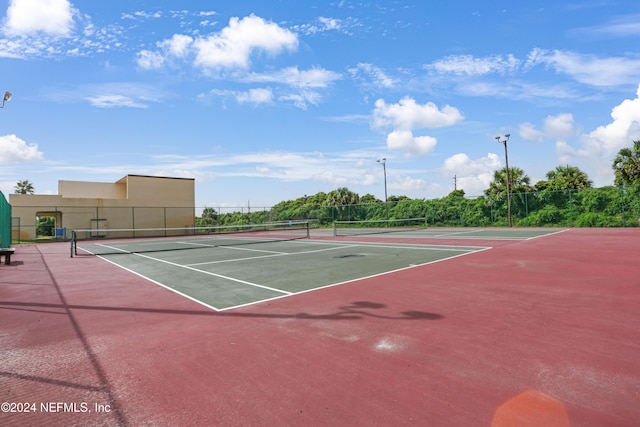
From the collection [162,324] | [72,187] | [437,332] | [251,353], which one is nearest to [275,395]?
[251,353]

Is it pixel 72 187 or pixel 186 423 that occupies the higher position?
pixel 72 187

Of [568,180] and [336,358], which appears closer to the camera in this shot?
[336,358]

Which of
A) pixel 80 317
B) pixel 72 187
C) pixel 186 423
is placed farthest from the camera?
pixel 72 187

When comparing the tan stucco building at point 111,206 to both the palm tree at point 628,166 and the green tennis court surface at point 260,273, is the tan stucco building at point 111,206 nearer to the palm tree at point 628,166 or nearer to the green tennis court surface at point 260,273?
the green tennis court surface at point 260,273

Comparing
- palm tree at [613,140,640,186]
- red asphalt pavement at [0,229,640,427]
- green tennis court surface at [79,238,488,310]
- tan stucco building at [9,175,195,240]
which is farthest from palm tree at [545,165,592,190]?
tan stucco building at [9,175,195,240]

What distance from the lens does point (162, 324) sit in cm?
537

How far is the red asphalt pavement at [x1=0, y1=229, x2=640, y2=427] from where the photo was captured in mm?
2922

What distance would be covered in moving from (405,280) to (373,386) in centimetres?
522

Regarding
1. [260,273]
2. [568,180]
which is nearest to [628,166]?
[568,180]

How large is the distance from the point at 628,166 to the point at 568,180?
19.5ft

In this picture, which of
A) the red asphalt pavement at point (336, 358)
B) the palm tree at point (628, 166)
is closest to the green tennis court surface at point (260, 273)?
the red asphalt pavement at point (336, 358)

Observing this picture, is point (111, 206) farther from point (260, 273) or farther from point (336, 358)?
point (336, 358)

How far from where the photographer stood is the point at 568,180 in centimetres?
3538

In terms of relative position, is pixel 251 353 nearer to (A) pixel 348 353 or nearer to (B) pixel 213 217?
(A) pixel 348 353
